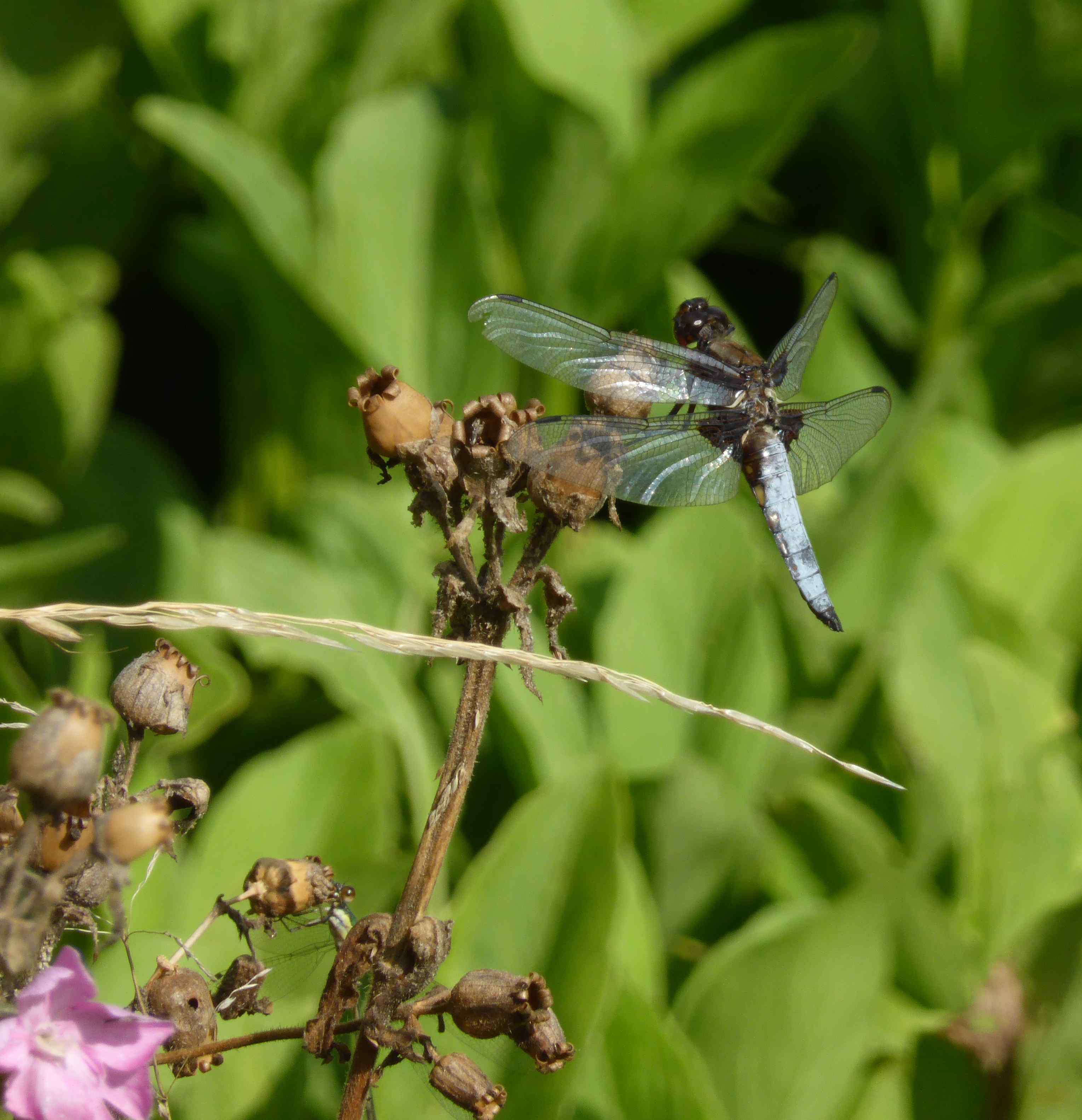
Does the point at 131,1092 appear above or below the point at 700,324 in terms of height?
below

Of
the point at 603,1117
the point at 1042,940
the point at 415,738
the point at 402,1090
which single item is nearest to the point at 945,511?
the point at 1042,940

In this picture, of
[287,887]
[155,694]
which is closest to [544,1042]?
[287,887]

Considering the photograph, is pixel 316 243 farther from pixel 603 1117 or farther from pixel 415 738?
pixel 603 1117

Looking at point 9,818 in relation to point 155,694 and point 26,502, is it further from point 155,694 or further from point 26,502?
point 26,502

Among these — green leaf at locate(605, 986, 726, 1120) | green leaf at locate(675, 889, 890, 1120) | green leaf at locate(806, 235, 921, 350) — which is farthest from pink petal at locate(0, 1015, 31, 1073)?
green leaf at locate(806, 235, 921, 350)

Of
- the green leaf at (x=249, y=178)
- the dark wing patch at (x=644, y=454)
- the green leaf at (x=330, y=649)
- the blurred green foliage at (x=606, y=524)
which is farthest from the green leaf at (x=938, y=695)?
the green leaf at (x=249, y=178)

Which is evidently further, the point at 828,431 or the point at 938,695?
the point at 938,695
